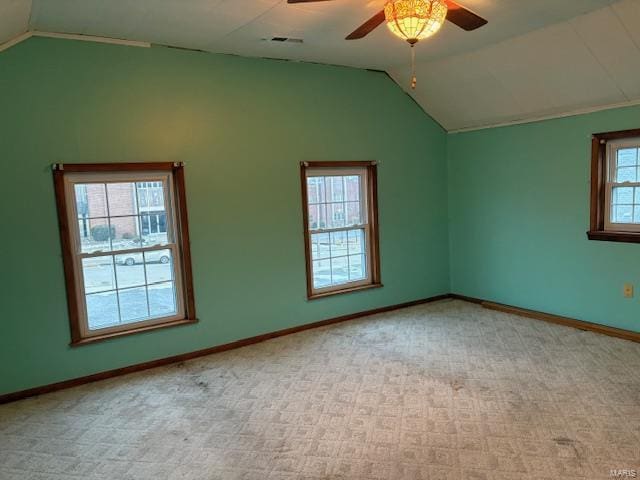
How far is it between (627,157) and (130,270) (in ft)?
15.0

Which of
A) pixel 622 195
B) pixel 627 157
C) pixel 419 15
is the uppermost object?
pixel 419 15

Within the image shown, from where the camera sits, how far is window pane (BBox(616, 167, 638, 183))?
4227 millimetres

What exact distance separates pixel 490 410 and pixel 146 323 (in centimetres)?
286

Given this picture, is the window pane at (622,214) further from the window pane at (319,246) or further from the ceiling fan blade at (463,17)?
the window pane at (319,246)

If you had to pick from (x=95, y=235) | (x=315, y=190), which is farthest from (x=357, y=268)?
(x=95, y=235)

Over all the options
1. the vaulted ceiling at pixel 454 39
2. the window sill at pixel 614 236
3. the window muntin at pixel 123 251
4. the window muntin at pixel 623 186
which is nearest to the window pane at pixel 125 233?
the window muntin at pixel 123 251

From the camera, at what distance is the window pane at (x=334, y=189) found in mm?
5064

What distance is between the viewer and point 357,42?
405cm

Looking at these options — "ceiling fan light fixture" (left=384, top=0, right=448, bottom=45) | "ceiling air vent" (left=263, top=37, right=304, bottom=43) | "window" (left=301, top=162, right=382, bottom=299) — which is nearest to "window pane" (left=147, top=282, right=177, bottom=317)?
"window" (left=301, top=162, right=382, bottom=299)

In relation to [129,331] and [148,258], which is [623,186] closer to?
[148,258]

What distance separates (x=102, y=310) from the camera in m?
3.90

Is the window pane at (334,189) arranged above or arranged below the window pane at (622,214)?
above

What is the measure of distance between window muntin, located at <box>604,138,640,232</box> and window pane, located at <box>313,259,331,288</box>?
2784mm

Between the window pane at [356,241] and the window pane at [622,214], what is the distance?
2.50 metres
